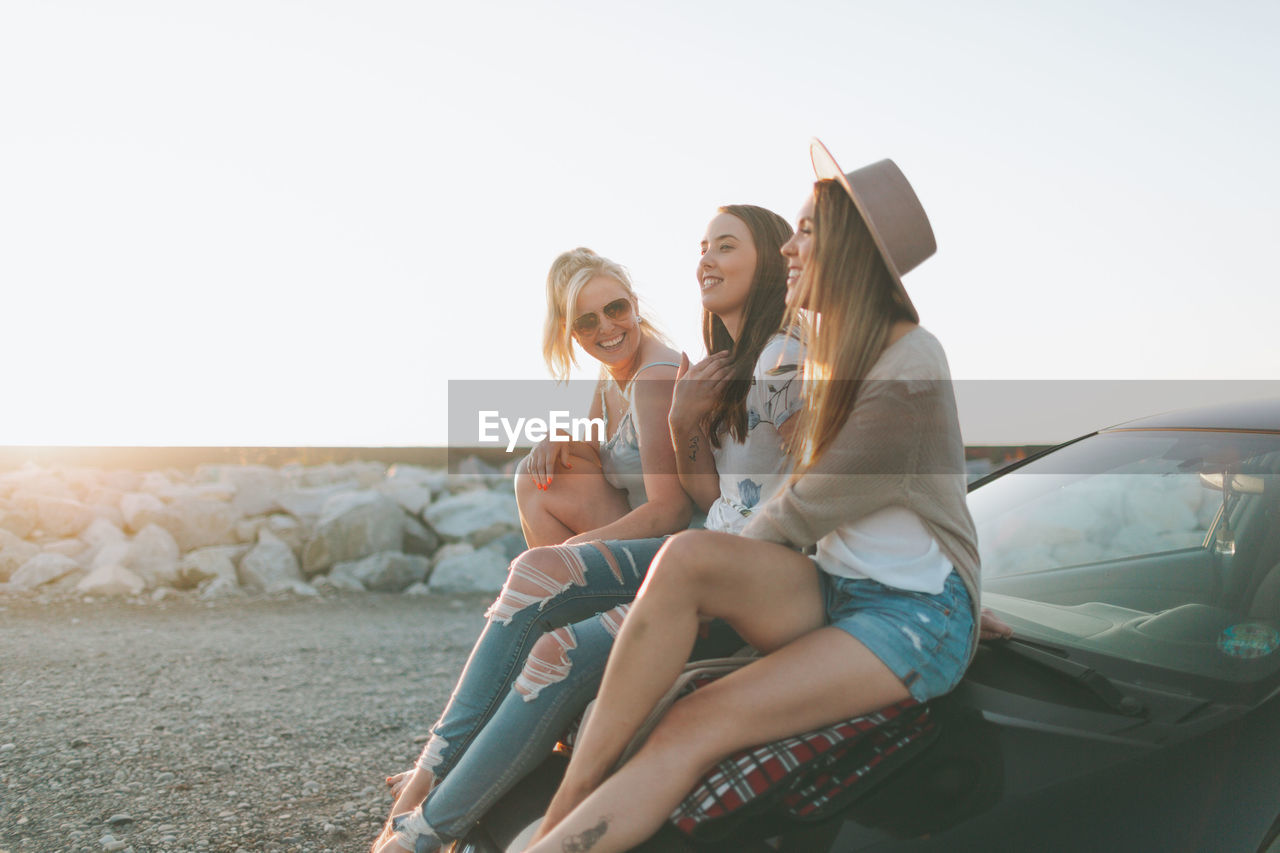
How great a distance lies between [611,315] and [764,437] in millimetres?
955

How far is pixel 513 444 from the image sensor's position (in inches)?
166

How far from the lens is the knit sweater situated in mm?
1941

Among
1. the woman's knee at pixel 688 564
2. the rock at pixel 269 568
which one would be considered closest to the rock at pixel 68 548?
the rock at pixel 269 568

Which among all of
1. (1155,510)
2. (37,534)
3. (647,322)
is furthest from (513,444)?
(37,534)

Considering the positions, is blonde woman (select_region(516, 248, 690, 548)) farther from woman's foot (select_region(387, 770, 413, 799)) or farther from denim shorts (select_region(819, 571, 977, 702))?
denim shorts (select_region(819, 571, 977, 702))

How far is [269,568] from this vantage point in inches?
312

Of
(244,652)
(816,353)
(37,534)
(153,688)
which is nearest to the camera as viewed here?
(816,353)

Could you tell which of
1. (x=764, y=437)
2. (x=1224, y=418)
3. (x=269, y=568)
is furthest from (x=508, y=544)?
(x=1224, y=418)

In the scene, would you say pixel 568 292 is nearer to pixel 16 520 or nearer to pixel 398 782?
pixel 398 782

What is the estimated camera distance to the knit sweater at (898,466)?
6.37 ft

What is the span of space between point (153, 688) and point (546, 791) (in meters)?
3.57

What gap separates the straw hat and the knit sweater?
21cm

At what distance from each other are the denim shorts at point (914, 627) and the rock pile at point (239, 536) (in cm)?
650

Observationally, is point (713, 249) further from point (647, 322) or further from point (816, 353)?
point (816, 353)
